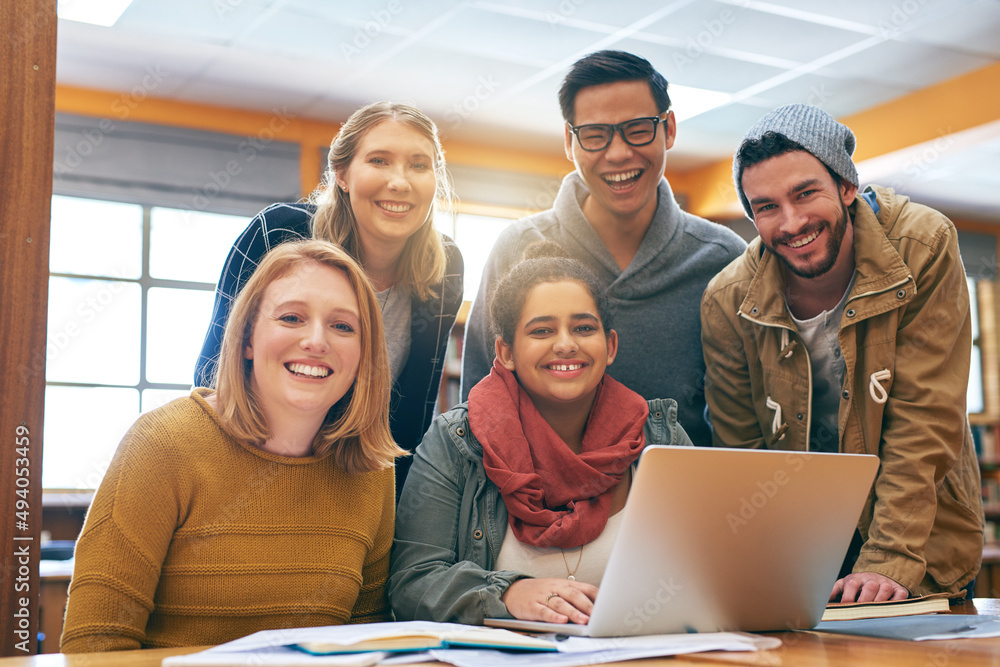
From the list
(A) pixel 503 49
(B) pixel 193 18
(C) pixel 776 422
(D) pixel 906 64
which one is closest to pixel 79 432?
(B) pixel 193 18

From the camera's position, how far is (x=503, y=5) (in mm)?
4414

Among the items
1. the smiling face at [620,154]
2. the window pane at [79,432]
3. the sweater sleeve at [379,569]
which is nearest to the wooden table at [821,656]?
the sweater sleeve at [379,569]

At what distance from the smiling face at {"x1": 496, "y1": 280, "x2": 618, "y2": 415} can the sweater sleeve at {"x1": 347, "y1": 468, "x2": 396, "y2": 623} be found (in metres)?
0.35

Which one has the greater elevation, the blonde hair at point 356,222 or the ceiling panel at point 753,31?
the ceiling panel at point 753,31

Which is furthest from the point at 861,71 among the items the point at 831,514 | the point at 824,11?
the point at 831,514

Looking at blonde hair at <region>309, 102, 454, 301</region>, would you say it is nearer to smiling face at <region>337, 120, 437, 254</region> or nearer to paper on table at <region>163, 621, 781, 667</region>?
smiling face at <region>337, 120, 437, 254</region>

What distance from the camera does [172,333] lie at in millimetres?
5789

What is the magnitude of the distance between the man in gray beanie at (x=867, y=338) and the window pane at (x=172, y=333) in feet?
14.4

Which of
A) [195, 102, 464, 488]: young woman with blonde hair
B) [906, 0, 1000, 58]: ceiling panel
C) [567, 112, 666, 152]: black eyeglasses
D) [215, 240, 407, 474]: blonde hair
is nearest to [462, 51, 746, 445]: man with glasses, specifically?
[567, 112, 666, 152]: black eyeglasses

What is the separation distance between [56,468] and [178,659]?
504 centimetres

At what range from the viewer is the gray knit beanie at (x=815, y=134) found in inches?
73.4

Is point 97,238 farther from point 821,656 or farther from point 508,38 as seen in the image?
point 821,656

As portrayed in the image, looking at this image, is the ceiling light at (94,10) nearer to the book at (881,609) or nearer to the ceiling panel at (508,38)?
the ceiling panel at (508,38)

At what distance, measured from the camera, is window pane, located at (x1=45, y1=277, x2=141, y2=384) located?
5.47 m
